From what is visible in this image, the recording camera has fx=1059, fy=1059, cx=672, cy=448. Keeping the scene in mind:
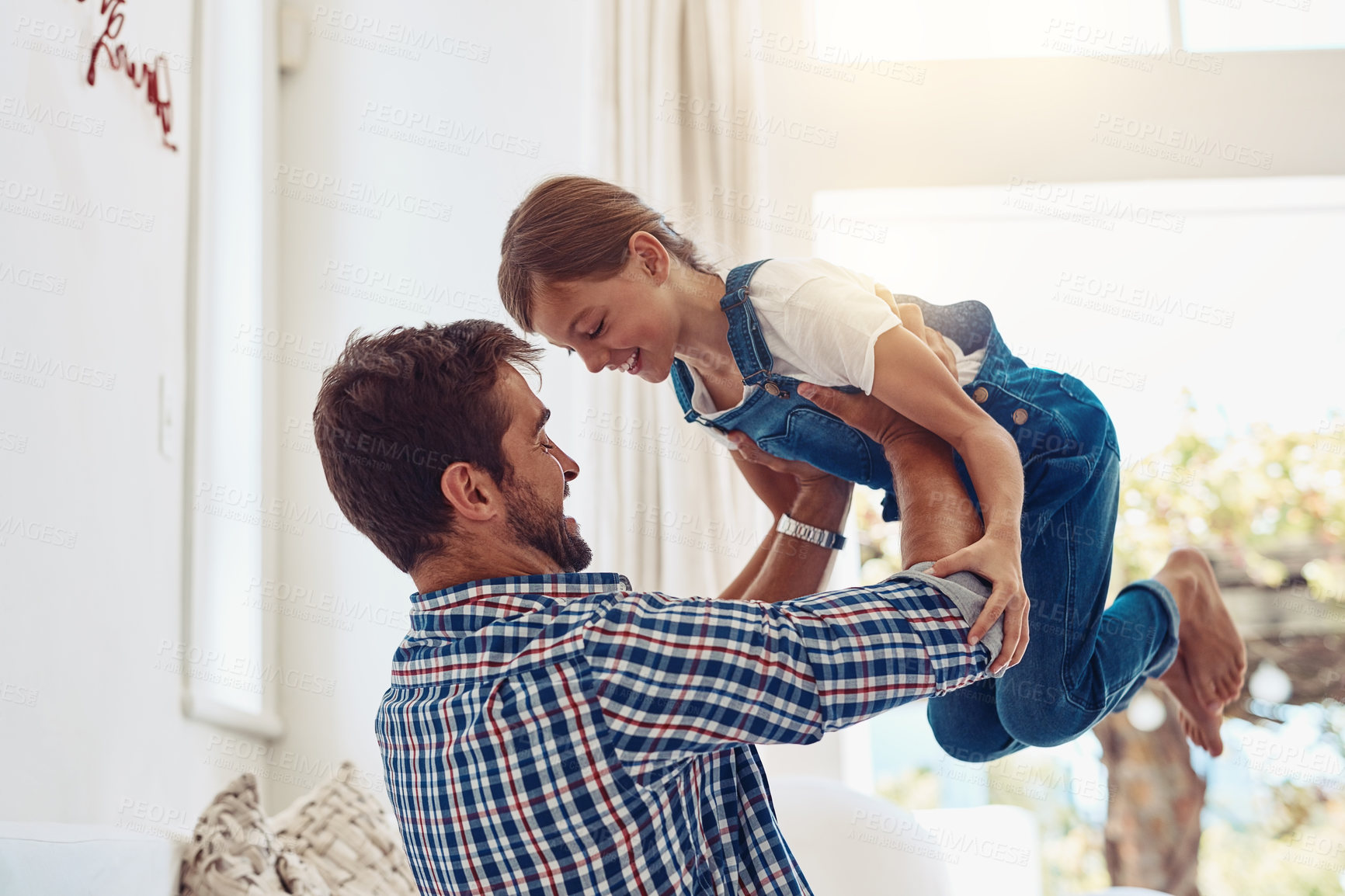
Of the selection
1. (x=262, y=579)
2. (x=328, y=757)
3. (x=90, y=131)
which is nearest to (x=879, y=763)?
(x=328, y=757)

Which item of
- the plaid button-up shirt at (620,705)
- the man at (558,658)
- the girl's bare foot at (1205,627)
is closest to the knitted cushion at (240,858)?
the man at (558,658)

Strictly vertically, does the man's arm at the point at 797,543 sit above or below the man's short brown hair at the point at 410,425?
below

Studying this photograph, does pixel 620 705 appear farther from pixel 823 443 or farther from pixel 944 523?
pixel 823 443

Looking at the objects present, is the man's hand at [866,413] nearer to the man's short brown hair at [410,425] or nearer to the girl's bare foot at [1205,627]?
the man's short brown hair at [410,425]

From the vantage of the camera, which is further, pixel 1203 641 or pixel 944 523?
pixel 1203 641

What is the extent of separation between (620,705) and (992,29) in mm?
2255

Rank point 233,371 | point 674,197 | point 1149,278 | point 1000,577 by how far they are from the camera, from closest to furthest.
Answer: point 1000,577 < point 233,371 < point 674,197 < point 1149,278

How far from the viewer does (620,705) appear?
0.85 meters

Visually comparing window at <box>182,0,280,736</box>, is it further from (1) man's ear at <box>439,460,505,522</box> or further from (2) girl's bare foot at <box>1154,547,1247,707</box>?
(2) girl's bare foot at <box>1154,547,1247,707</box>

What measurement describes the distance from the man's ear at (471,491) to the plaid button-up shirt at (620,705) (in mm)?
85

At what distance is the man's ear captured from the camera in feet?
3.25

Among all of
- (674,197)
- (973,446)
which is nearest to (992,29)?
(674,197)

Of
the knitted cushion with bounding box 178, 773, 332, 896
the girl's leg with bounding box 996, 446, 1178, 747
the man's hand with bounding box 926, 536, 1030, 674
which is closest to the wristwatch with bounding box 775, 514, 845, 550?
the girl's leg with bounding box 996, 446, 1178, 747

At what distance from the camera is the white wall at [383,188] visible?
245 centimetres
